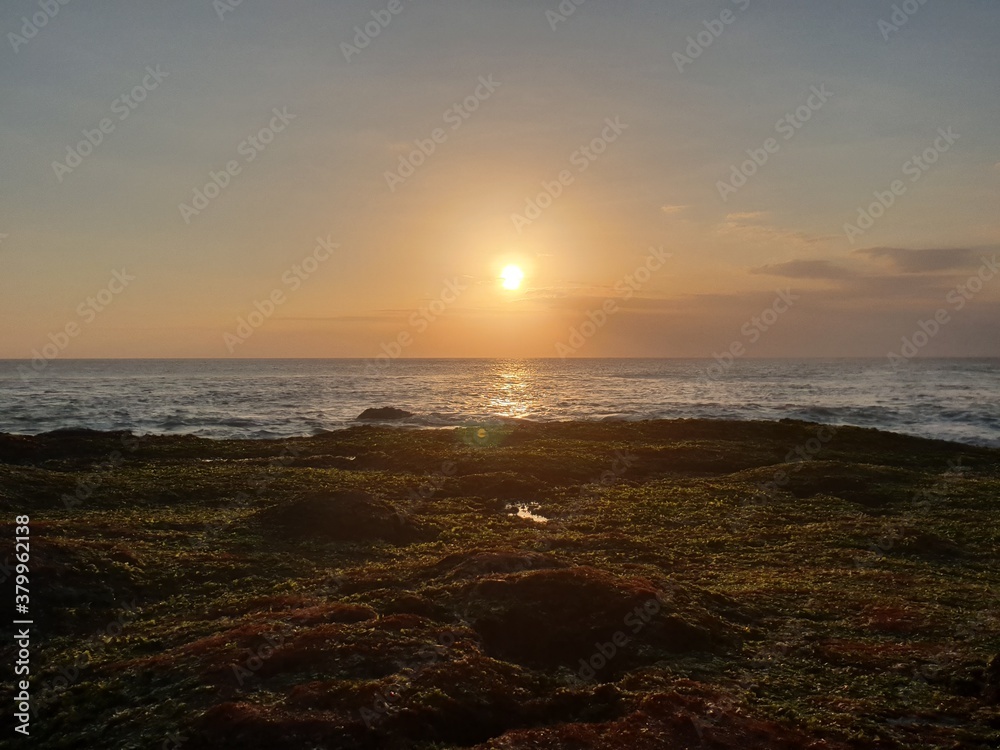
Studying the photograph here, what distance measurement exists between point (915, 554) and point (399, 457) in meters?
22.2

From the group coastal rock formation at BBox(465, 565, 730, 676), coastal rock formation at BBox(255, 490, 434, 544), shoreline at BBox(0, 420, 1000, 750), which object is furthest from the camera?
coastal rock formation at BBox(255, 490, 434, 544)

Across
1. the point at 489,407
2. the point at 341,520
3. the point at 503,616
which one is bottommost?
the point at 489,407

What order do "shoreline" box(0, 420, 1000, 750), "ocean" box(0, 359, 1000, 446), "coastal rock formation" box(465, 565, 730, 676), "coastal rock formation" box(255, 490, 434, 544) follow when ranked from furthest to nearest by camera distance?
1. "ocean" box(0, 359, 1000, 446)
2. "coastal rock formation" box(255, 490, 434, 544)
3. "coastal rock formation" box(465, 565, 730, 676)
4. "shoreline" box(0, 420, 1000, 750)

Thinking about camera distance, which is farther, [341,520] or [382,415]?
[382,415]

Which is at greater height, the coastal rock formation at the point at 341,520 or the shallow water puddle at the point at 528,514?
the coastal rock formation at the point at 341,520

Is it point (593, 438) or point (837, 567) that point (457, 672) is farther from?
point (593, 438)

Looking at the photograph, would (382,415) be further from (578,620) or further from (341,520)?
(578,620)

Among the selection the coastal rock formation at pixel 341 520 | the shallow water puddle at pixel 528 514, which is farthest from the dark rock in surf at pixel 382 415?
the coastal rock formation at pixel 341 520

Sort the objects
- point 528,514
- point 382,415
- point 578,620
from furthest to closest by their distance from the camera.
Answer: point 382,415 < point 528,514 < point 578,620

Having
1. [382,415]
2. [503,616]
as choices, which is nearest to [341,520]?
[503,616]

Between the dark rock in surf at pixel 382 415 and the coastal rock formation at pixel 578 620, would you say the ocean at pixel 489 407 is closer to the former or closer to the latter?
the dark rock in surf at pixel 382 415

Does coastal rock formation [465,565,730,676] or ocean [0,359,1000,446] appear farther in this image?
ocean [0,359,1000,446]

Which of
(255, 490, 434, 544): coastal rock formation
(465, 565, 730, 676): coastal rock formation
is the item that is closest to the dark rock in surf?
(255, 490, 434, 544): coastal rock formation

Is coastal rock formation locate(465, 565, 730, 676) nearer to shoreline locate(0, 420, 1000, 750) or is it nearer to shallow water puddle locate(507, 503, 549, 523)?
shoreline locate(0, 420, 1000, 750)
